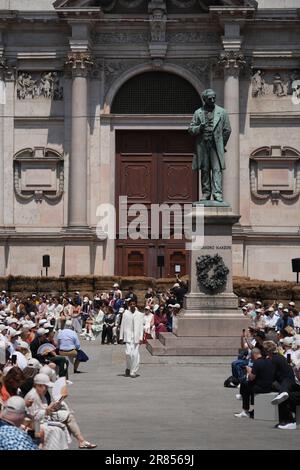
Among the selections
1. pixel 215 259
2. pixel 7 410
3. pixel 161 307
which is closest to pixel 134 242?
pixel 161 307

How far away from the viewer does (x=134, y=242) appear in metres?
59.8

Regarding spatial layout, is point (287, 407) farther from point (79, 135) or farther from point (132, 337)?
point (79, 135)

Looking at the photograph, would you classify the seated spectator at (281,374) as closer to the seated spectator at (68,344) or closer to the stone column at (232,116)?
the seated spectator at (68,344)

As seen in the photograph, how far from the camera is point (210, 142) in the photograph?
117 feet

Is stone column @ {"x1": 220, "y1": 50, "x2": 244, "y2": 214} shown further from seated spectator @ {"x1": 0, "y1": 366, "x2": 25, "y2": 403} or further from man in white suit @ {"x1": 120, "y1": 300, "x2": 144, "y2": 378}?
seated spectator @ {"x1": 0, "y1": 366, "x2": 25, "y2": 403}

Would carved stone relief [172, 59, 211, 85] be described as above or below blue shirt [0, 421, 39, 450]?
above

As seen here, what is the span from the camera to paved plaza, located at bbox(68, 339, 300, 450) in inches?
745

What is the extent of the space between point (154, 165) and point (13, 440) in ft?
158

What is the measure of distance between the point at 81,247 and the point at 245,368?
110ft

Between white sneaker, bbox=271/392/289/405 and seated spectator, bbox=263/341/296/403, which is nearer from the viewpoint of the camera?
white sneaker, bbox=271/392/289/405

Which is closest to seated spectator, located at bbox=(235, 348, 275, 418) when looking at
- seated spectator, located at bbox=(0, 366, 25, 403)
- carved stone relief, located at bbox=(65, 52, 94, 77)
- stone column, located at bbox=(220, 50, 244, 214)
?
seated spectator, located at bbox=(0, 366, 25, 403)

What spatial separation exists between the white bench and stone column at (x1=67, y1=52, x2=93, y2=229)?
36506mm

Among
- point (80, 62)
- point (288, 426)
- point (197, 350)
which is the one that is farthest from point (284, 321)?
point (80, 62)

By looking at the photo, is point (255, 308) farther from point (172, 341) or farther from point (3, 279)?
point (3, 279)
